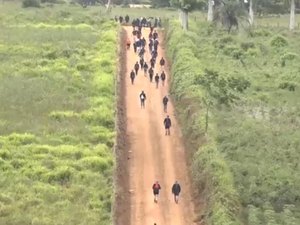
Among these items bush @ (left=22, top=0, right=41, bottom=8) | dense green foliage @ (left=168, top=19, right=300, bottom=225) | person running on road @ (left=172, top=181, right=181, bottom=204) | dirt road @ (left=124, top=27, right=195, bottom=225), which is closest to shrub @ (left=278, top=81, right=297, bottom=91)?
dense green foliage @ (left=168, top=19, right=300, bottom=225)

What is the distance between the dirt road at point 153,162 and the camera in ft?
116

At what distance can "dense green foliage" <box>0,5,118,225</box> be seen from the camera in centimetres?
3331

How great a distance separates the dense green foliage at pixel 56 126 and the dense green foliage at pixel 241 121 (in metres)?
5.02

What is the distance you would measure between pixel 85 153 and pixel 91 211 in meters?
7.58

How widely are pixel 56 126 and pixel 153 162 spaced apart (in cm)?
693

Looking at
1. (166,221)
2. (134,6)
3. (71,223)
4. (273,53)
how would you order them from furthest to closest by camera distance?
(134,6) → (273,53) → (166,221) → (71,223)

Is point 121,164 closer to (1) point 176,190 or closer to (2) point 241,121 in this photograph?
(1) point 176,190

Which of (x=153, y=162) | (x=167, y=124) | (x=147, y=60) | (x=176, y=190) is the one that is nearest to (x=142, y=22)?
(x=147, y=60)

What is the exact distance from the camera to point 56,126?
4462 centimetres

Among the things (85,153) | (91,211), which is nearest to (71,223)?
(91,211)

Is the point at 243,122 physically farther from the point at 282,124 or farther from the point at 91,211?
the point at 91,211

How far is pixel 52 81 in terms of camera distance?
2162 inches

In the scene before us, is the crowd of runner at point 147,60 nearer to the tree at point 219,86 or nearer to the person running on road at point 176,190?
the tree at point 219,86

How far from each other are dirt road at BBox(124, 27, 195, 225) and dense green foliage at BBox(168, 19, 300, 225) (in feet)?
3.43
